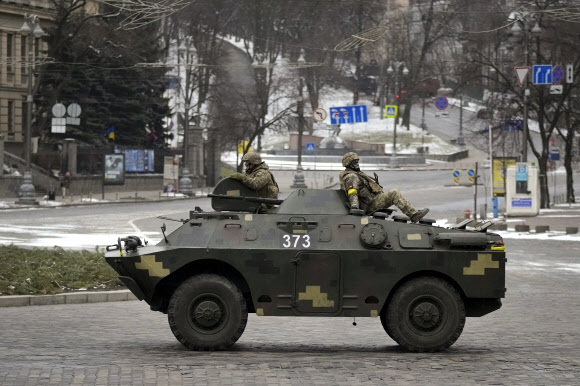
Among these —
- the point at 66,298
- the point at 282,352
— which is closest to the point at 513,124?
the point at 66,298

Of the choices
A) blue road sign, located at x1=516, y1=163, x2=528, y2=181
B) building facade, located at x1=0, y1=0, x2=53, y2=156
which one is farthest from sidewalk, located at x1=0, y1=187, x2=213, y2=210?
blue road sign, located at x1=516, y1=163, x2=528, y2=181

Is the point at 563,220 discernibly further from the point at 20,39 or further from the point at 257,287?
the point at 20,39

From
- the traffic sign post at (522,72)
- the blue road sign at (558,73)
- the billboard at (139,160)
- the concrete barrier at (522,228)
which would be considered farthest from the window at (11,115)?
the concrete barrier at (522,228)

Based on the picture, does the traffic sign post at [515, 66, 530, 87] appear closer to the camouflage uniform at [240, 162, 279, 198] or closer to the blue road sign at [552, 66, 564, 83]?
the blue road sign at [552, 66, 564, 83]

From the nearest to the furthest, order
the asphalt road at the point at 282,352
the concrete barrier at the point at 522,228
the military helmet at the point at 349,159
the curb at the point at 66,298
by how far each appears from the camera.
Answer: the asphalt road at the point at 282,352 < the military helmet at the point at 349,159 < the curb at the point at 66,298 < the concrete barrier at the point at 522,228

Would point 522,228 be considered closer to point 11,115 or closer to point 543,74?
point 543,74

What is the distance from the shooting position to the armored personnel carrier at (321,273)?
11.9 metres

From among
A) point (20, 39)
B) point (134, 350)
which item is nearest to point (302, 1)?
point (20, 39)

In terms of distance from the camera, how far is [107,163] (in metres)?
61.2

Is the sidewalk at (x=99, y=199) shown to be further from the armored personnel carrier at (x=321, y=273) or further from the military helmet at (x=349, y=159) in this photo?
the armored personnel carrier at (x=321, y=273)

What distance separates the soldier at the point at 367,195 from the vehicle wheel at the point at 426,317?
836 millimetres

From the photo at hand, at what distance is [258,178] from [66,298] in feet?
19.1

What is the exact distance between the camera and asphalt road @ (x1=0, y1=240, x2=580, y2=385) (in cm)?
996

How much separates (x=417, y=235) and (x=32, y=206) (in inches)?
1525
